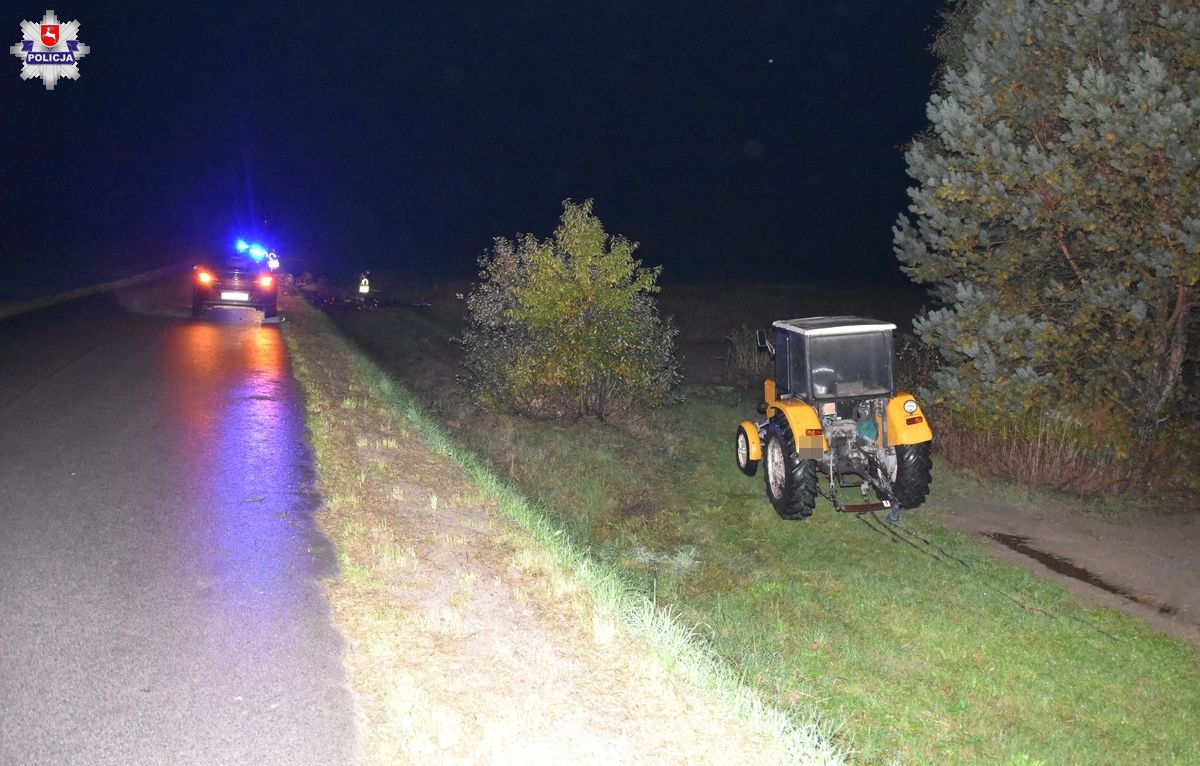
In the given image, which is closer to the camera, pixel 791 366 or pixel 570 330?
pixel 791 366

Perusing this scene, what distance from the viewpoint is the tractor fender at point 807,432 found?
9.53 metres

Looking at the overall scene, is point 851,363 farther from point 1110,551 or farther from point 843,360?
point 1110,551

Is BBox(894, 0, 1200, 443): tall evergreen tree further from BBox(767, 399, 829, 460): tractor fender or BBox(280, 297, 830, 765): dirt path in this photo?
BBox(280, 297, 830, 765): dirt path

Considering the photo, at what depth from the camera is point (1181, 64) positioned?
9.98 meters

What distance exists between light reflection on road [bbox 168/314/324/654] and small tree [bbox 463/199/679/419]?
Result: 3228 mm

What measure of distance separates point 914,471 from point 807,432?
1128 millimetres

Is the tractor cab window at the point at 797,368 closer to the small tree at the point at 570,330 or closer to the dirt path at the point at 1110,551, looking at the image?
the dirt path at the point at 1110,551

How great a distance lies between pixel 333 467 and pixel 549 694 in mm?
5253

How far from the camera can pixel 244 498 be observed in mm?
8242

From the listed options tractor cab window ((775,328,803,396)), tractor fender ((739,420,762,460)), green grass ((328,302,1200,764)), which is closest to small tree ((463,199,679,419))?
green grass ((328,302,1200,764))

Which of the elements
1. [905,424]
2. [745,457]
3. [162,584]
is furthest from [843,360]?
[162,584]

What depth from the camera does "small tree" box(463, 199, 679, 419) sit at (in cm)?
1392

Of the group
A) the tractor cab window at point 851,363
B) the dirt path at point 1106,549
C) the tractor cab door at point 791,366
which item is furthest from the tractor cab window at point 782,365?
the dirt path at point 1106,549

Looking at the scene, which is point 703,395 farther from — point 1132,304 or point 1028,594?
point 1028,594
